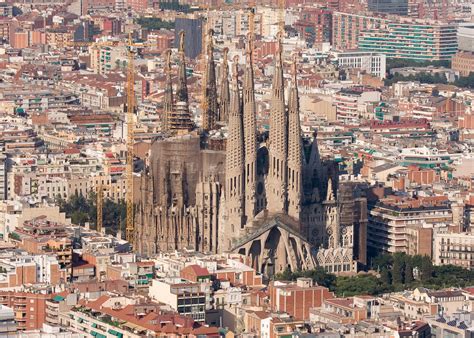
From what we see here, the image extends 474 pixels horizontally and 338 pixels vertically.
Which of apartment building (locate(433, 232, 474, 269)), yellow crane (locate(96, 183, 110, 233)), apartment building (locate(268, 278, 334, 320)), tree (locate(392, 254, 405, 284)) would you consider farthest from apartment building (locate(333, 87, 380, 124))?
apartment building (locate(268, 278, 334, 320))

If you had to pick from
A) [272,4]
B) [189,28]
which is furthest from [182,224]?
[272,4]

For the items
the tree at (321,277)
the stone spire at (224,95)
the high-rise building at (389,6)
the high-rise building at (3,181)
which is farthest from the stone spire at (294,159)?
the high-rise building at (389,6)

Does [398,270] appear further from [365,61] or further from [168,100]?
[365,61]

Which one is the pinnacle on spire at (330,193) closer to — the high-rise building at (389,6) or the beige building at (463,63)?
the beige building at (463,63)

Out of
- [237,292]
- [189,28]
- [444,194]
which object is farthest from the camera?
[189,28]

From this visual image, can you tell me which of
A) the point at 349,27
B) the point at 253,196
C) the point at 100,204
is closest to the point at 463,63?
the point at 349,27

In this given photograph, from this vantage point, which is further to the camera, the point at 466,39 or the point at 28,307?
the point at 466,39

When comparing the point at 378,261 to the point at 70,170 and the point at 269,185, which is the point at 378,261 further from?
the point at 70,170

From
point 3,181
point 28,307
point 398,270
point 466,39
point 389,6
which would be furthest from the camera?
point 389,6
